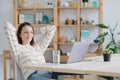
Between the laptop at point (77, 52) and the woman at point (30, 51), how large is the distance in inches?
16.2

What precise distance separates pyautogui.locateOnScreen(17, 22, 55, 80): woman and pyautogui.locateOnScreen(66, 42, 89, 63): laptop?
41 cm

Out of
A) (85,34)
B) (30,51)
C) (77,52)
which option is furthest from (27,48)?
(85,34)

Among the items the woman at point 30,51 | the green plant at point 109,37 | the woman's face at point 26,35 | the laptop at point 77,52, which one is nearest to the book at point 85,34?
the green plant at point 109,37

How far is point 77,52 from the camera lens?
2523mm

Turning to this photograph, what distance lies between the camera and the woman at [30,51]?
9.25 feet

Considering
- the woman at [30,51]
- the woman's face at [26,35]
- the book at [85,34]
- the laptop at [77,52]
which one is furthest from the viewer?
the book at [85,34]

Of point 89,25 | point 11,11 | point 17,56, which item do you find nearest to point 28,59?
point 17,56

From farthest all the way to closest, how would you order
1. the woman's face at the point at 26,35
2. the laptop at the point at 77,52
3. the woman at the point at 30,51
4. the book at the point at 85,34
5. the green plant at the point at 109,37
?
1. the book at the point at 85,34
2. the green plant at the point at 109,37
3. the woman's face at the point at 26,35
4. the woman at the point at 30,51
5. the laptop at the point at 77,52

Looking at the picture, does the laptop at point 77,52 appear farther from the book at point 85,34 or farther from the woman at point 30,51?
the book at point 85,34

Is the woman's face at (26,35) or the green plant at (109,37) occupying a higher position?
the woman's face at (26,35)

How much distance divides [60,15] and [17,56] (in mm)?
2917

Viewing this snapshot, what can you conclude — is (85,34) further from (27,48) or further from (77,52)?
(77,52)

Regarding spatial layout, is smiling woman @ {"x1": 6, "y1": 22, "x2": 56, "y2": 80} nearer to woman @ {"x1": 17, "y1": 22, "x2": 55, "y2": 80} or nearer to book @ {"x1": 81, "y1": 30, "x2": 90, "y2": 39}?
woman @ {"x1": 17, "y1": 22, "x2": 55, "y2": 80}

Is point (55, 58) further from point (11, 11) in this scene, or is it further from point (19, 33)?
point (11, 11)
